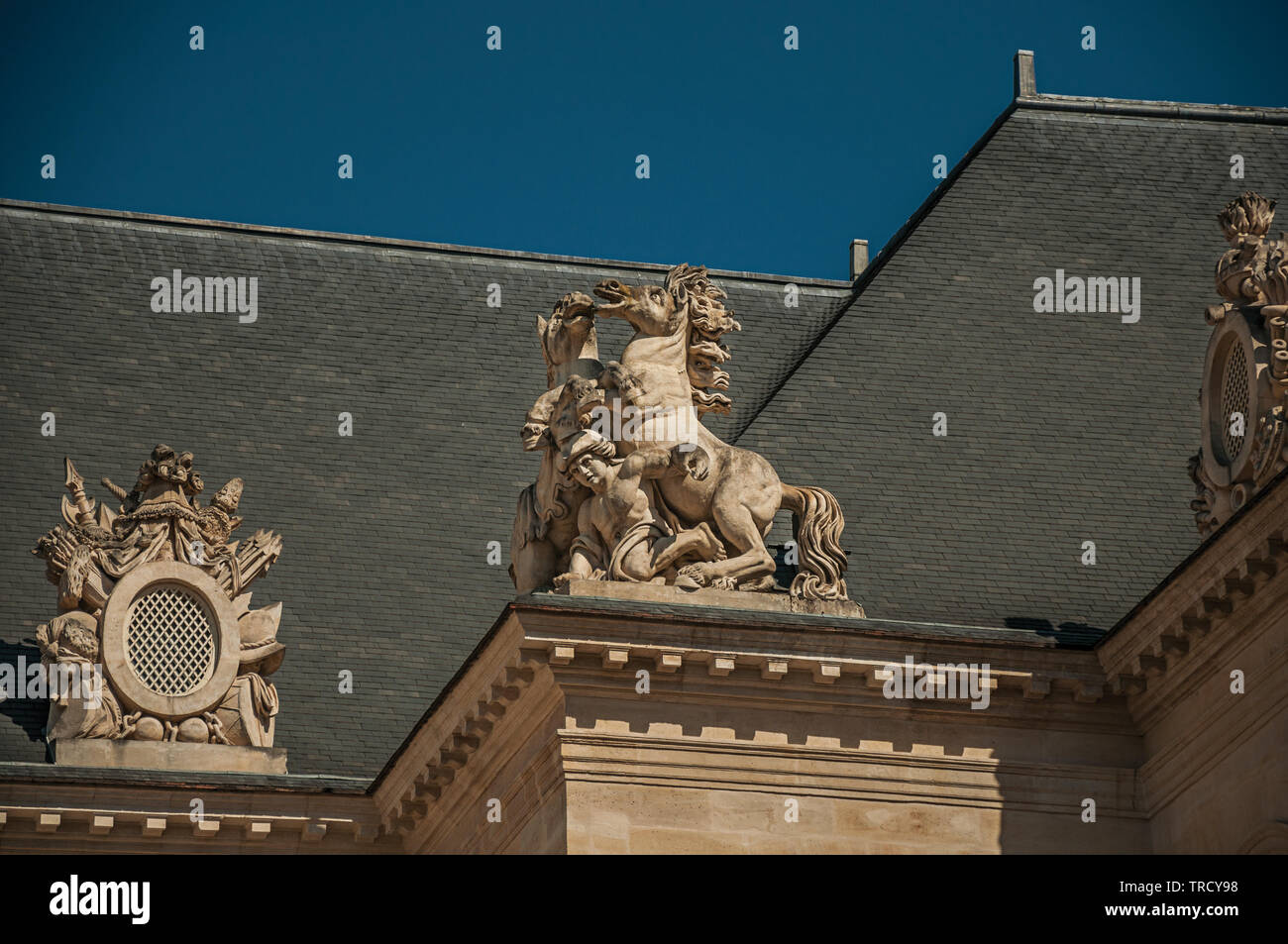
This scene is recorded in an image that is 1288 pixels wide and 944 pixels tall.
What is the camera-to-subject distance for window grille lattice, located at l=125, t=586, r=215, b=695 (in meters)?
27.8

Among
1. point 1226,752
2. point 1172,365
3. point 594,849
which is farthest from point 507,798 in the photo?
point 1172,365

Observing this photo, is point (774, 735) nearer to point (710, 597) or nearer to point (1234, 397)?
point (710, 597)

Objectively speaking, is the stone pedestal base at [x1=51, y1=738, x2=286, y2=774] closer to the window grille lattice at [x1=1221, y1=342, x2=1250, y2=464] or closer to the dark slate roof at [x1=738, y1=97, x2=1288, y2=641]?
the dark slate roof at [x1=738, y1=97, x2=1288, y2=641]

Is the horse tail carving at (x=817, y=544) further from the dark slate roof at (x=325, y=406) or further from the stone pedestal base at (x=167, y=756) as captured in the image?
the stone pedestal base at (x=167, y=756)

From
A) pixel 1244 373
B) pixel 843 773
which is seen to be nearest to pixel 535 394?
pixel 843 773

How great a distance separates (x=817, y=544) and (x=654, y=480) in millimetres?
1479

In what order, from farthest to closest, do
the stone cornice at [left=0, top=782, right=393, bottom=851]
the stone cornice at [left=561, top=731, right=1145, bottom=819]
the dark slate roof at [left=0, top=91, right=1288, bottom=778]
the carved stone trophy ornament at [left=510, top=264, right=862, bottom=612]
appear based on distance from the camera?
the dark slate roof at [left=0, top=91, right=1288, bottom=778]
the stone cornice at [left=0, top=782, right=393, bottom=851]
the carved stone trophy ornament at [left=510, top=264, right=862, bottom=612]
the stone cornice at [left=561, top=731, right=1145, bottom=819]

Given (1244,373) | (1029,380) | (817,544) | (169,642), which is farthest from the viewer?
(1029,380)

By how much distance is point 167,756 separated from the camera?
1080 inches

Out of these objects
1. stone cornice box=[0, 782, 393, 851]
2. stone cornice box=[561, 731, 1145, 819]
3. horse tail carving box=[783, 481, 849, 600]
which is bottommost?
stone cornice box=[561, 731, 1145, 819]

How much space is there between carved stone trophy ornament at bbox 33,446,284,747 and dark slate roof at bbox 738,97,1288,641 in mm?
5298

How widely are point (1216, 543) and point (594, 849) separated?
5263mm

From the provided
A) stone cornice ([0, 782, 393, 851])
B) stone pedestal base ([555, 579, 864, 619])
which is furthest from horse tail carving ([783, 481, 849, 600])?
stone cornice ([0, 782, 393, 851])

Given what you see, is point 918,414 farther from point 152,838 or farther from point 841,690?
point 152,838
